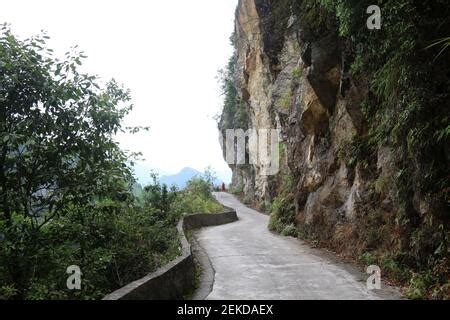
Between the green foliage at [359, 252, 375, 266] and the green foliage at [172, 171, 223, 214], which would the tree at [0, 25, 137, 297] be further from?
the green foliage at [172, 171, 223, 214]

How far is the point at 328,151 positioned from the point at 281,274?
20.8 feet

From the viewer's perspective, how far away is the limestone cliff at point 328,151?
34.7 feet

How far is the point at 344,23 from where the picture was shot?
10297 millimetres

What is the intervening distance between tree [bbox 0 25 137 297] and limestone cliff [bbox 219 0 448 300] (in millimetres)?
6299

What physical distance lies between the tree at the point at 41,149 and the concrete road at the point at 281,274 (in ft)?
10.7

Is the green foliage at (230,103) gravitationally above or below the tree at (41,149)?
above

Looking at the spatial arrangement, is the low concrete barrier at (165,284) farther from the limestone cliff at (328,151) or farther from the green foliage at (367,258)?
the limestone cliff at (328,151)

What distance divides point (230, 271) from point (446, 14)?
7519mm

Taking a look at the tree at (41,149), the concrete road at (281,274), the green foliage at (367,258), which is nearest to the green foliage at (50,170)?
the tree at (41,149)

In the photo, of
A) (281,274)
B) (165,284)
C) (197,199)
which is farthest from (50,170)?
(197,199)

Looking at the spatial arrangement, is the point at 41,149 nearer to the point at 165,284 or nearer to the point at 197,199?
the point at 165,284

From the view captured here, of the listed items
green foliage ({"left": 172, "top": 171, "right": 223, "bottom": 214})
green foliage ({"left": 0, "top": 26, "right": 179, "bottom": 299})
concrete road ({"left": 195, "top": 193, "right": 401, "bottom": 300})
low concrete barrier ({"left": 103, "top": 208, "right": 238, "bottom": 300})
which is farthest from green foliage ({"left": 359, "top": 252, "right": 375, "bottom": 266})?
green foliage ({"left": 172, "top": 171, "right": 223, "bottom": 214})

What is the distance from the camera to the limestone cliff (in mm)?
10584

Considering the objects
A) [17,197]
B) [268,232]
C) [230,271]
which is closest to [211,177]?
[268,232]
